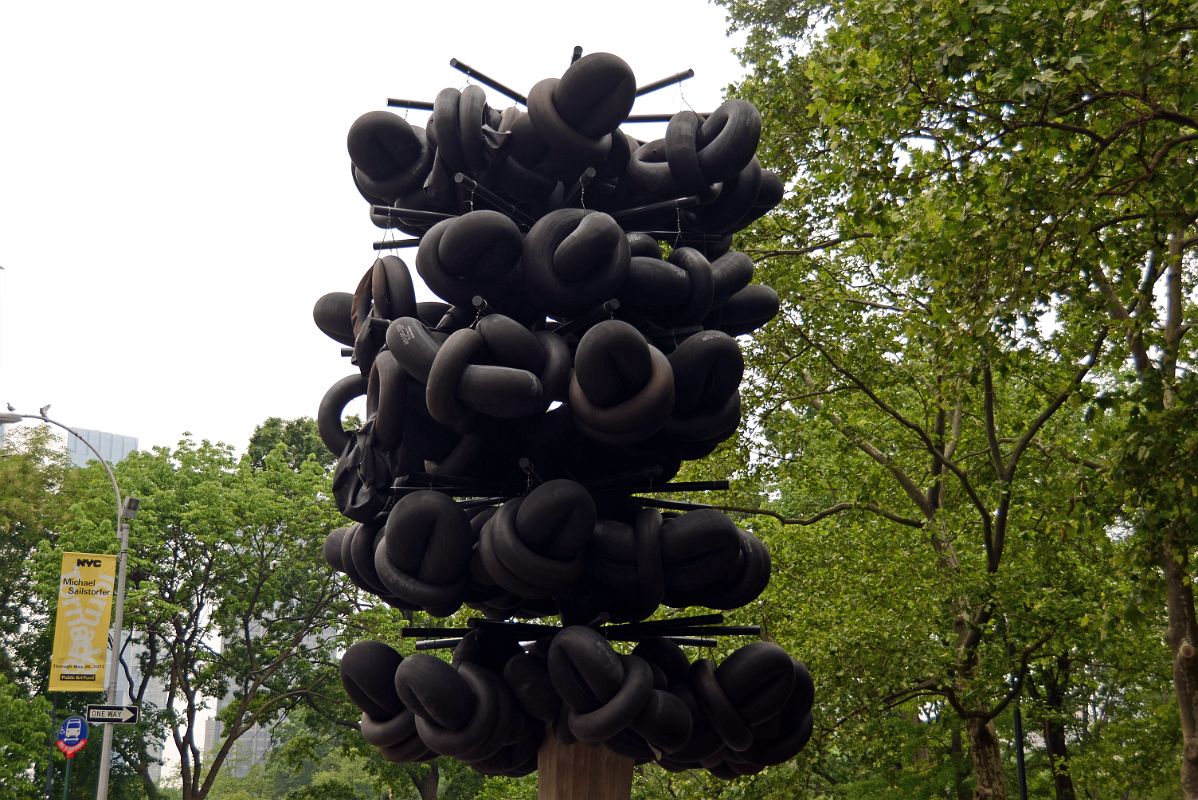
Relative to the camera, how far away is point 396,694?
26.6 feet

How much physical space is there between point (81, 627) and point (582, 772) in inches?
520

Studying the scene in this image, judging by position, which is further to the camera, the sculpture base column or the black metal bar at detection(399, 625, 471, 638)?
the black metal bar at detection(399, 625, 471, 638)

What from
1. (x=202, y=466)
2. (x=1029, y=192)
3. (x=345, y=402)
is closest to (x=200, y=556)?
(x=202, y=466)

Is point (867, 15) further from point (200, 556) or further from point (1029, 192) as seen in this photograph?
point (200, 556)

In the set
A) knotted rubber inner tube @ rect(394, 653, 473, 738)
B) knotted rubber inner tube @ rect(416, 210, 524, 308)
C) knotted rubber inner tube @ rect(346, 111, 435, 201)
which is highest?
knotted rubber inner tube @ rect(346, 111, 435, 201)

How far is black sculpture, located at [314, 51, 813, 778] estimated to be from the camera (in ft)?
24.2

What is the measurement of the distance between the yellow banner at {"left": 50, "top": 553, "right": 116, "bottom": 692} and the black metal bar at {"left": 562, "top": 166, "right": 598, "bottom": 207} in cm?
1330

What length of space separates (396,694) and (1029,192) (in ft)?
22.1

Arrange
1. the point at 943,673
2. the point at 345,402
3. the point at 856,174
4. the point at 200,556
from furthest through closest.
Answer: the point at 200,556 → the point at 943,673 → the point at 856,174 → the point at 345,402

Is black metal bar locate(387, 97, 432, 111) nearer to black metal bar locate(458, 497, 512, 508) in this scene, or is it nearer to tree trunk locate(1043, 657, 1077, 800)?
black metal bar locate(458, 497, 512, 508)

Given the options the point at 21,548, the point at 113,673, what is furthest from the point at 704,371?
the point at 21,548

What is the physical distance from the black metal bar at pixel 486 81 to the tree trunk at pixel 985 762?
11.8 m

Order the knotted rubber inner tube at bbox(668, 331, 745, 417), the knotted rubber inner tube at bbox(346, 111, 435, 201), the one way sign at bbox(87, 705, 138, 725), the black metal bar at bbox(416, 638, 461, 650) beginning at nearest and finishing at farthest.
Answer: the knotted rubber inner tube at bbox(668, 331, 745, 417) → the knotted rubber inner tube at bbox(346, 111, 435, 201) → the black metal bar at bbox(416, 638, 461, 650) → the one way sign at bbox(87, 705, 138, 725)

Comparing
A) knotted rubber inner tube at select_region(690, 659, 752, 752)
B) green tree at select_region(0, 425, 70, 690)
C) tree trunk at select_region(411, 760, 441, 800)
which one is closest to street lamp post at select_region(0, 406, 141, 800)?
green tree at select_region(0, 425, 70, 690)
